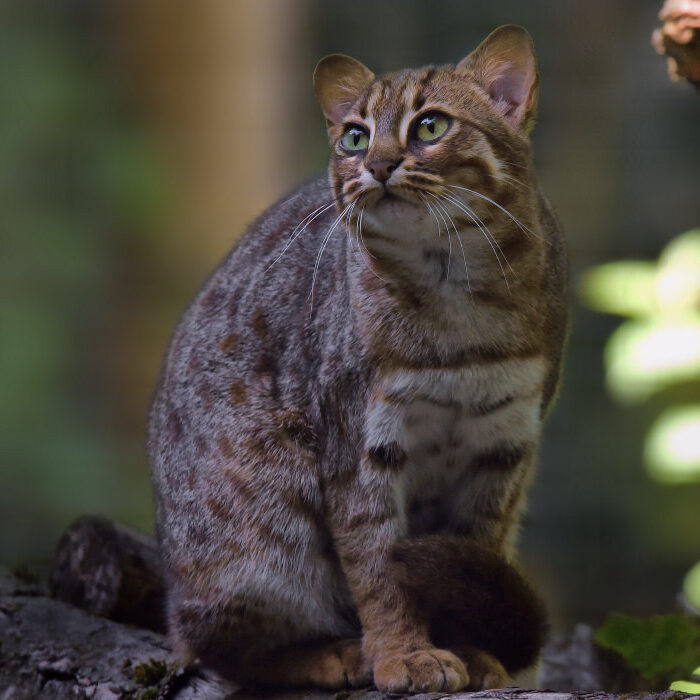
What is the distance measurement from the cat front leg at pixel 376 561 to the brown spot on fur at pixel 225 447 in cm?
27

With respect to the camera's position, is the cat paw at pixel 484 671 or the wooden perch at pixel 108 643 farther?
the wooden perch at pixel 108 643

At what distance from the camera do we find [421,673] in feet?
6.97

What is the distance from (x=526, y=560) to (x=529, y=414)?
7.92ft

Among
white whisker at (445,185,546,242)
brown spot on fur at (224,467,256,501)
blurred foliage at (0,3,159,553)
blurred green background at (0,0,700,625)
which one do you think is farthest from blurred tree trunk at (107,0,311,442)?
white whisker at (445,185,546,242)

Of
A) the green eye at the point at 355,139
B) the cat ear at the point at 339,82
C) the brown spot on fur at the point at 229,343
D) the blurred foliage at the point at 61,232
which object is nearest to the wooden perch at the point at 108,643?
the brown spot on fur at the point at 229,343

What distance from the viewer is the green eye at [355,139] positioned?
6.95 feet

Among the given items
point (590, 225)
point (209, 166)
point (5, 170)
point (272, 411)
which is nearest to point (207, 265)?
point (209, 166)

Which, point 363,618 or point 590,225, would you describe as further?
point 590,225

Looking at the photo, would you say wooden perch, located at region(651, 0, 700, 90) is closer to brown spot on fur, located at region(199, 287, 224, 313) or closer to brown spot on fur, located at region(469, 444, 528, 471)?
brown spot on fur, located at region(469, 444, 528, 471)

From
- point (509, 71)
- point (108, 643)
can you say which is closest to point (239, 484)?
point (108, 643)

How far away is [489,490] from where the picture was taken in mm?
2344

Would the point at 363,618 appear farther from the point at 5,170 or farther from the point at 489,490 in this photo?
the point at 5,170

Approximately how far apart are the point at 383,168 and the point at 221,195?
2.88m

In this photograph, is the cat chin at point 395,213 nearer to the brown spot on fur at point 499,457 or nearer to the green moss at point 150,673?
the brown spot on fur at point 499,457
